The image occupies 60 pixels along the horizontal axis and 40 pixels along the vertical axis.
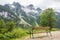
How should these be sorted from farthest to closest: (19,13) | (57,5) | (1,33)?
(57,5) < (19,13) < (1,33)

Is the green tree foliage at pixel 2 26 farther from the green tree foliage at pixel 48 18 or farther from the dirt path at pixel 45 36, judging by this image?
the green tree foliage at pixel 48 18

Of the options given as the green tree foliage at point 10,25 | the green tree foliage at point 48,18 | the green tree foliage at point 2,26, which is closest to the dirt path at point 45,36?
the green tree foliage at point 48,18

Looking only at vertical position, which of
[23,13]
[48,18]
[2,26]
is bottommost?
[2,26]

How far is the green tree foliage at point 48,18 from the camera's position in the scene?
6.90m

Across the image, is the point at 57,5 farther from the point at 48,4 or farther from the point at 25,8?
the point at 25,8

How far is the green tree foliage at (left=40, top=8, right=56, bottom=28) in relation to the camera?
6903 millimetres

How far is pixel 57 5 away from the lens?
7.20 meters

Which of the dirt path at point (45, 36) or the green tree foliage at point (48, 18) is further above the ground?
the green tree foliage at point (48, 18)

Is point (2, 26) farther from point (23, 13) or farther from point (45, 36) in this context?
point (45, 36)

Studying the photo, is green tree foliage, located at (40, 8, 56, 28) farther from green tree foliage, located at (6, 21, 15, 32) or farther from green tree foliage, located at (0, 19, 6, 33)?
green tree foliage, located at (0, 19, 6, 33)

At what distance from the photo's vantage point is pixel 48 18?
22.9 feet

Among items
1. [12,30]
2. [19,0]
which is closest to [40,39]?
[12,30]

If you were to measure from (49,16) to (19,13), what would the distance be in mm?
924

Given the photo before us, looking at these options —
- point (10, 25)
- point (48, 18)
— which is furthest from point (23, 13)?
point (48, 18)
